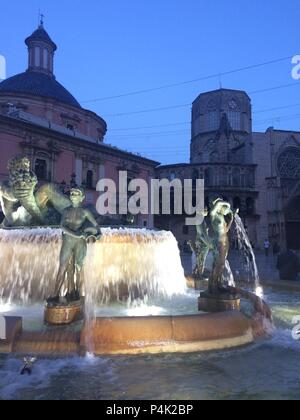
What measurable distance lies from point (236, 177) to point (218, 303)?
141ft

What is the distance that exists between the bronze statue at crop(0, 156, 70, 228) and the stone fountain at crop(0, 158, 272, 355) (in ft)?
0.06

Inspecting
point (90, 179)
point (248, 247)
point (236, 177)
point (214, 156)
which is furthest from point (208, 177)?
point (248, 247)

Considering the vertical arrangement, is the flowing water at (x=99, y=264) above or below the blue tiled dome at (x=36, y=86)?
below

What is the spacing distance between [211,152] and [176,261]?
172ft

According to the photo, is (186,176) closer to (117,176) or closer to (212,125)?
(117,176)

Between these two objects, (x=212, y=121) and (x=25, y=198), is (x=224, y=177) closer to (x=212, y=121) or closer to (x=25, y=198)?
→ (x=212, y=121)

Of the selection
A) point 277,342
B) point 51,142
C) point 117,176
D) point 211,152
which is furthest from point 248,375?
point 211,152

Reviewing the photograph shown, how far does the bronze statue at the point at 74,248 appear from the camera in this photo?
5156mm

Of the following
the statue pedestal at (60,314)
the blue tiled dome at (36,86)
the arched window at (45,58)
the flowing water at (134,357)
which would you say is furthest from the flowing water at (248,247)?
the arched window at (45,58)

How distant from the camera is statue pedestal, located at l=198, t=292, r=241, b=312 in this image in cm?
582

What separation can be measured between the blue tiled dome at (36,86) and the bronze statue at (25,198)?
101ft

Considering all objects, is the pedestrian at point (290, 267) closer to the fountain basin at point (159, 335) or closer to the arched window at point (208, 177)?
the fountain basin at point (159, 335)

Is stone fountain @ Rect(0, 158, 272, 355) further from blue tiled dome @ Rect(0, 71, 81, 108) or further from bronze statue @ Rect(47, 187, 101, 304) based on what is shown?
blue tiled dome @ Rect(0, 71, 81, 108)

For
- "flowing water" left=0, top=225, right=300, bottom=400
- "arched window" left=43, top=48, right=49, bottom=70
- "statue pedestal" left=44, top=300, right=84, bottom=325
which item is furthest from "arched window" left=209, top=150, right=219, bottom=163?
"statue pedestal" left=44, top=300, right=84, bottom=325
